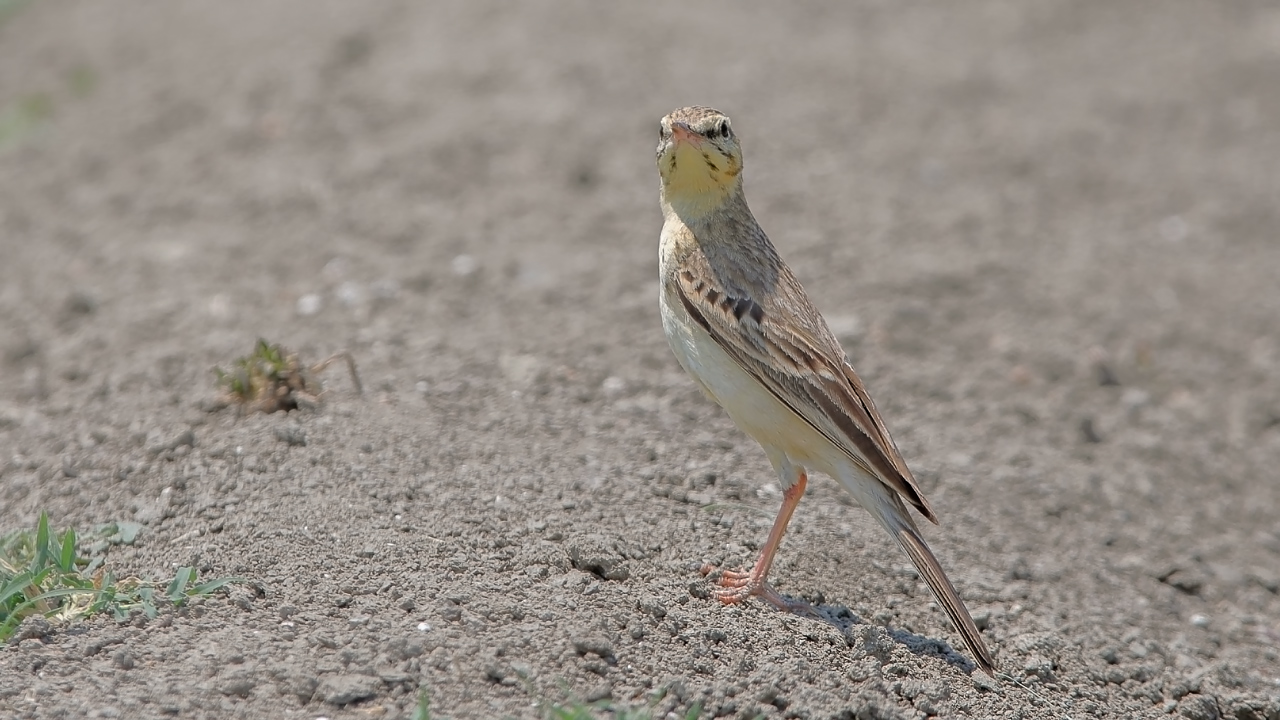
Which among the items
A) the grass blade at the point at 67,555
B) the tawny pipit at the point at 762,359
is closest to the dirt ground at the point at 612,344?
the grass blade at the point at 67,555

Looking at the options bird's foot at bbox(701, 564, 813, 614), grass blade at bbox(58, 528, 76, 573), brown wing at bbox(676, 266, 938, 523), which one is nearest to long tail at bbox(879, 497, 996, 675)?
brown wing at bbox(676, 266, 938, 523)

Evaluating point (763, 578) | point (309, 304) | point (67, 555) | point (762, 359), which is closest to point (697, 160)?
point (762, 359)

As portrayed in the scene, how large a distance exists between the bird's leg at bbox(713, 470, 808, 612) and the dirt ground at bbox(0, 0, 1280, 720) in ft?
0.43

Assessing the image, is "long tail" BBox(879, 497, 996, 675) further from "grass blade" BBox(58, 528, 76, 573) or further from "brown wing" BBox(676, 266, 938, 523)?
"grass blade" BBox(58, 528, 76, 573)

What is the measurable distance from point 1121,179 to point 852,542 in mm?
6068

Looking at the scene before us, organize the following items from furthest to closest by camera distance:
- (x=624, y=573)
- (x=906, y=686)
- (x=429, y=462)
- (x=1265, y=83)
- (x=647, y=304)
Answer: (x=1265, y=83)
(x=647, y=304)
(x=429, y=462)
(x=624, y=573)
(x=906, y=686)

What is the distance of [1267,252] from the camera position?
10.2m

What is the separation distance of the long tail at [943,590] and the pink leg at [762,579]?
435 millimetres

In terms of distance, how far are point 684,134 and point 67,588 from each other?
111 inches

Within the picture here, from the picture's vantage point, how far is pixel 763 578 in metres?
5.32

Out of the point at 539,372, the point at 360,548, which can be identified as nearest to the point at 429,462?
the point at 360,548

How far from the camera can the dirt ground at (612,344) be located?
489cm

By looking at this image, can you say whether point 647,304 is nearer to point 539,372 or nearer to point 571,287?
point 571,287

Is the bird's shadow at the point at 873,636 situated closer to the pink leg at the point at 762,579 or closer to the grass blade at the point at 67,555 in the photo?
the pink leg at the point at 762,579
